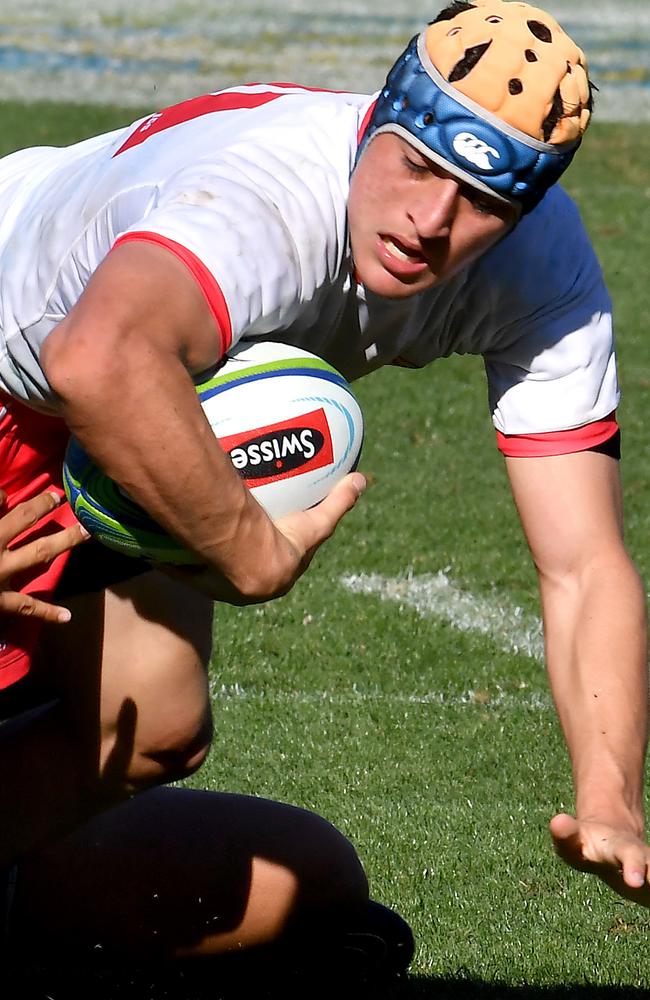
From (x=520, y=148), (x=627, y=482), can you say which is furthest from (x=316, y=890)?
(x=627, y=482)

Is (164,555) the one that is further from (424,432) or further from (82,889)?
(424,432)

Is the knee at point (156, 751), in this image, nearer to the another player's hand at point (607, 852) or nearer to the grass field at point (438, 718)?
the grass field at point (438, 718)

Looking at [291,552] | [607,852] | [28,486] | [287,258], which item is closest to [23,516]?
[28,486]

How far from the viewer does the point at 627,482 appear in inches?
292

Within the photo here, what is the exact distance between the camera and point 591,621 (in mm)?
3223

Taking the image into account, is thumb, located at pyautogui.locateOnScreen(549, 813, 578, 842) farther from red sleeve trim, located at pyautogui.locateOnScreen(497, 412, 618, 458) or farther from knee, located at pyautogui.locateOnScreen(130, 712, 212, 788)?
knee, located at pyautogui.locateOnScreen(130, 712, 212, 788)

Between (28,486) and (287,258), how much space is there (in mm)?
Result: 970

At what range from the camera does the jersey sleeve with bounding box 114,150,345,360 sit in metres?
2.66

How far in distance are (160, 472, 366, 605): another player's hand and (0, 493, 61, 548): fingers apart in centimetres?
32

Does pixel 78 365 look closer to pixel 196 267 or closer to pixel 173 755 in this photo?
pixel 196 267

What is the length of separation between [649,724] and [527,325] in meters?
0.84

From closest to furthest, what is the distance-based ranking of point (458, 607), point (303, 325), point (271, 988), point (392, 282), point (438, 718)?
point (392, 282) → point (303, 325) → point (271, 988) → point (438, 718) → point (458, 607)

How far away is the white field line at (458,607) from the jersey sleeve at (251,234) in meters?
2.96

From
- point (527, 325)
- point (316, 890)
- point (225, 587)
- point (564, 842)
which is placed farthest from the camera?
point (316, 890)
